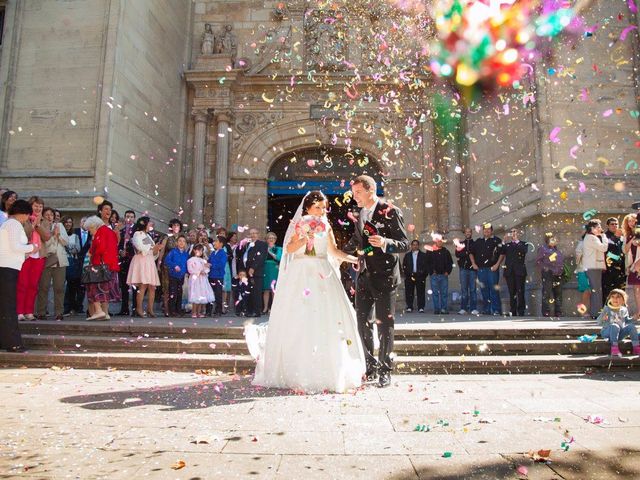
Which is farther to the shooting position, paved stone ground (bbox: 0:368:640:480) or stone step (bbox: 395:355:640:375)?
stone step (bbox: 395:355:640:375)

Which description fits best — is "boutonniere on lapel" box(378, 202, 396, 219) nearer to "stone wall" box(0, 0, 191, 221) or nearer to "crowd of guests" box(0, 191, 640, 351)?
"crowd of guests" box(0, 191, 640, 351)

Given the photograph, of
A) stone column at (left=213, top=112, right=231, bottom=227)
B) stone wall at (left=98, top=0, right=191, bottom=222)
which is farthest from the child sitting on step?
stone column at (left=213, top=112, right=231, bottom=227)

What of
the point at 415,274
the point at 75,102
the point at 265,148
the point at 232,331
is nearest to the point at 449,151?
the point at 415,274

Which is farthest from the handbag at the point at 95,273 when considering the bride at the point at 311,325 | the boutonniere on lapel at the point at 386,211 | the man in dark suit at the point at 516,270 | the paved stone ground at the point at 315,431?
the man in dark suit at the point at 516,270

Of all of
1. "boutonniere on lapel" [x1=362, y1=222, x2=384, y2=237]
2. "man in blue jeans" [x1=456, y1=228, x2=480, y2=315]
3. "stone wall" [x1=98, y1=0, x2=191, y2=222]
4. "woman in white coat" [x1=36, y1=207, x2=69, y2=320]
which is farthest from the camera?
"stone wall" [x1=98, y1=0, x2=191, y2=222]

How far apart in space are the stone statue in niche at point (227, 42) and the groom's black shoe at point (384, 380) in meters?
12.2

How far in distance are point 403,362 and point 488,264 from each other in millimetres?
5336

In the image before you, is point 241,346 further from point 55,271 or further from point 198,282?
point 55,271

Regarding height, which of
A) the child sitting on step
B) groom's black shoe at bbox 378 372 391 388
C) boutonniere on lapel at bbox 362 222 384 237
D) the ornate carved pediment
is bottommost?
groom's black shoe at bbox 378 372 391 388

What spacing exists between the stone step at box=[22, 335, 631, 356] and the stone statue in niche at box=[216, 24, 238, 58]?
10.5 m

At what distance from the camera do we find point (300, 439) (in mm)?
2615

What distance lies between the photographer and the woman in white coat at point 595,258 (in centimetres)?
781

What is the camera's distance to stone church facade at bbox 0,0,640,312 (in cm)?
992

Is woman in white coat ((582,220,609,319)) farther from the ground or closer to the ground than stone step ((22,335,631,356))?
farther from the ground
